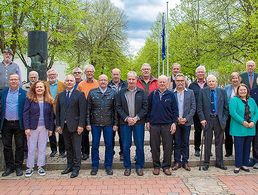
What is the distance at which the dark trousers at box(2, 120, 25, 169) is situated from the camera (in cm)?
679

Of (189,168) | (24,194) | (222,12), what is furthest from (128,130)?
(222,12)

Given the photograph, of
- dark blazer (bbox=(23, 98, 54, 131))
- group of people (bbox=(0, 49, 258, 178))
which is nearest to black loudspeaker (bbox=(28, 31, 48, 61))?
group of people (bbox=(0, 49, 258, 178))

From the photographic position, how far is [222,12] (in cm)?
2041

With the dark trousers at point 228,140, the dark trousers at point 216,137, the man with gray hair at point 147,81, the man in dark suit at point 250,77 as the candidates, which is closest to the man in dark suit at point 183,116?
the dark trousers at point 216,137

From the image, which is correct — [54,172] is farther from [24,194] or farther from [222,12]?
[222,12]

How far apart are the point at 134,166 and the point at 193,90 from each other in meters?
2.12

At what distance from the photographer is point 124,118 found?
6.63 meters

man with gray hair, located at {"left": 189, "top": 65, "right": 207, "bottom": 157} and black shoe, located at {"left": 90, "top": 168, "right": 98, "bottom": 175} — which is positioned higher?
man with gray hair, located at {"left": 189, "top": 65, "right": 207, "bottom": 157}

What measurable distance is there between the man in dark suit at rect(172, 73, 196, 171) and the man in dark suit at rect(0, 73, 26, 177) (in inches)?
126

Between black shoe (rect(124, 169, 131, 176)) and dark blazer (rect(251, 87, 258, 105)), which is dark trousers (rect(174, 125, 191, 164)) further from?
dark blazer (rect(251, 87, 258, 105))

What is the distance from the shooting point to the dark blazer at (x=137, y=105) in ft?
21.8

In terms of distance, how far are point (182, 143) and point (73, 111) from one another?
7.86 ft

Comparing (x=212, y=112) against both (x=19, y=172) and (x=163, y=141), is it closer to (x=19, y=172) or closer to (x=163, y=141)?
Answer: (x=163, y=141)

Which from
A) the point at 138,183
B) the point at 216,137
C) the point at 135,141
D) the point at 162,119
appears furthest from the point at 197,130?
the point at 138,183
